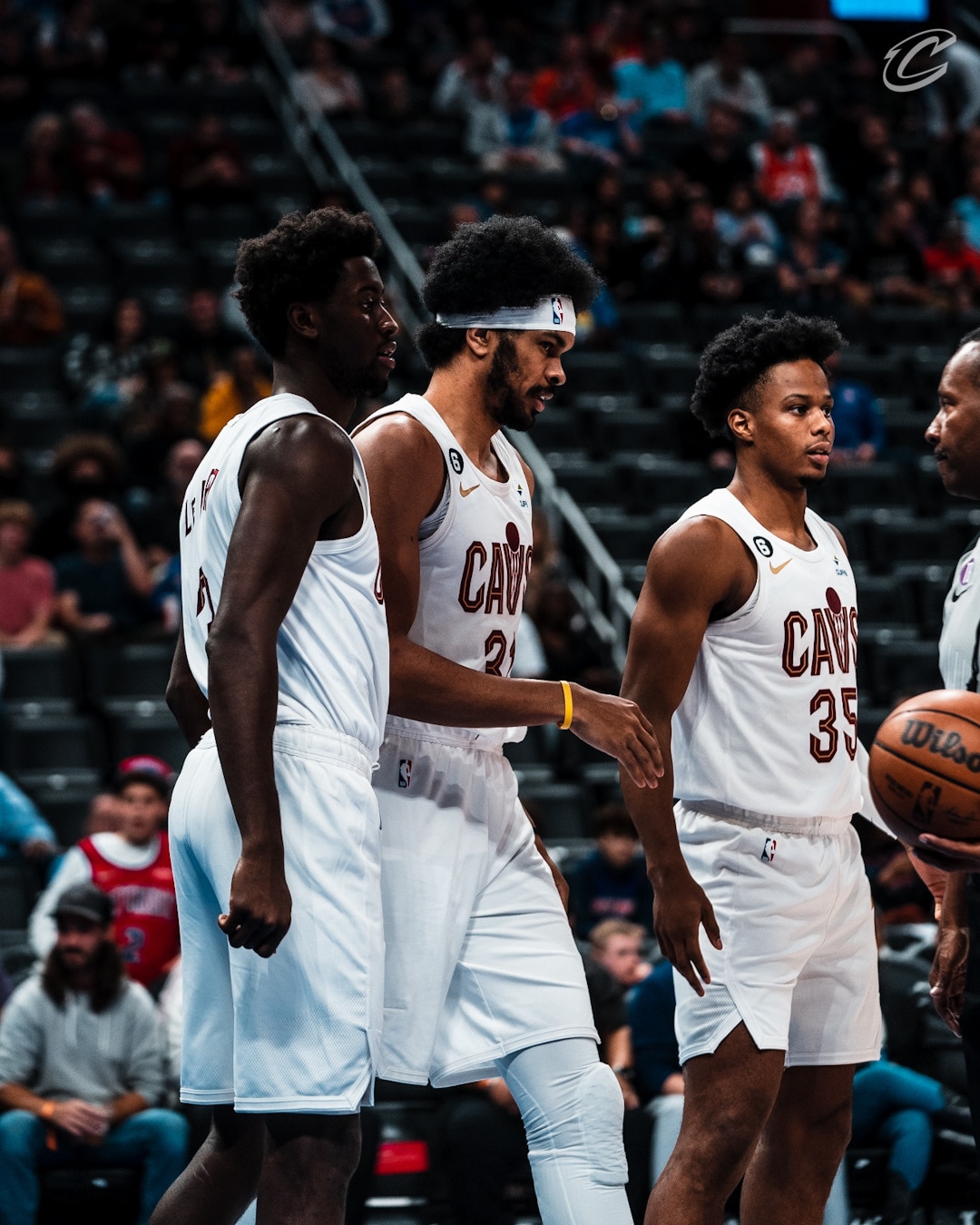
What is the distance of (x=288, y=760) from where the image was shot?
3100 mm

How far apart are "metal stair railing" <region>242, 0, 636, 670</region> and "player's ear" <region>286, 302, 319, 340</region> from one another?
3.62 meters

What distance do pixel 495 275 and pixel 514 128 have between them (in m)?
11.1

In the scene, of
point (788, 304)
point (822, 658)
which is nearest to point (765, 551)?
point (822, 658)

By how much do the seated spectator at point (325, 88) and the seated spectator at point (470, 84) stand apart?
2.68 ft

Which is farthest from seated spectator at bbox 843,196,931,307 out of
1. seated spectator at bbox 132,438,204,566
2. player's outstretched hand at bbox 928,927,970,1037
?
player's outstretched hand at bbox 928,927,970,1037

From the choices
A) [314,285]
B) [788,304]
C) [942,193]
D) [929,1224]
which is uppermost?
[942,193]

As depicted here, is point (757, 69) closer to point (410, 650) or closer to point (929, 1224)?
point (929, 1224)

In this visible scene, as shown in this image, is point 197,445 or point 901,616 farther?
point 901,616

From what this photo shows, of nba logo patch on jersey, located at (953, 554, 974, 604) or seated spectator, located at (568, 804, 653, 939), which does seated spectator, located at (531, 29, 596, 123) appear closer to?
seated spectator, located at (568, 804, 653, 939)

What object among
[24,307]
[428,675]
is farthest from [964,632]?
[24,307]

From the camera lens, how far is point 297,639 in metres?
3.16

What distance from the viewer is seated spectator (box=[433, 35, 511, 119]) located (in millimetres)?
14727

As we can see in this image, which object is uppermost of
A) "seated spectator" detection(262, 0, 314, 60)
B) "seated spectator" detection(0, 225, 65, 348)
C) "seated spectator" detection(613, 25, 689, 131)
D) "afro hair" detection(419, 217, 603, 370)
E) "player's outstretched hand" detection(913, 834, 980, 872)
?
"seated spectator" detection(262, 0, 314, 60)

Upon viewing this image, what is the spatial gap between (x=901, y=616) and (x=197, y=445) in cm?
418
